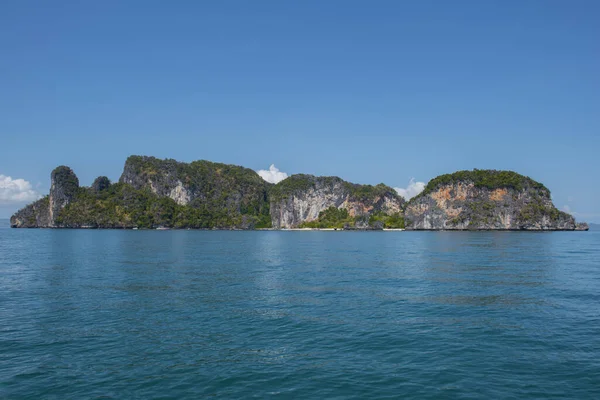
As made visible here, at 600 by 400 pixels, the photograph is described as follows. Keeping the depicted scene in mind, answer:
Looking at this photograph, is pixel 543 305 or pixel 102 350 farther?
pixel 543 305

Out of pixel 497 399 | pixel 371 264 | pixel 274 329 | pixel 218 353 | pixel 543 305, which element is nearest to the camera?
pixel 497 399

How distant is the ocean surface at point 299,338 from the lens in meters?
16.2

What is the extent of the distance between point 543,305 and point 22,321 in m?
34.3

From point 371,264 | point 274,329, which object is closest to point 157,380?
point 274,329

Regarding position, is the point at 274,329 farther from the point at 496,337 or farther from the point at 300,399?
the point at 496,337

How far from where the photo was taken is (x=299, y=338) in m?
22.2

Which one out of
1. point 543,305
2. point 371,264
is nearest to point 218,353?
point 543,305

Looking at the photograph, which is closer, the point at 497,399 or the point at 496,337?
the point at 497,399

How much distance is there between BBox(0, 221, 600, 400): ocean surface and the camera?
1622 centimetres

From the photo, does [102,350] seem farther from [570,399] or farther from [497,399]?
[570,399]

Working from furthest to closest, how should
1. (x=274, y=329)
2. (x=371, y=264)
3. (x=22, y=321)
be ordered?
1. (x=371, y=264)
2. (x=22, y=321)
3. (x=274, y=329)

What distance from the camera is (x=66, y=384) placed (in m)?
16.4

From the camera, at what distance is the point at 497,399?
14.9 m

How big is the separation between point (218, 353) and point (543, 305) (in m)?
23.6
